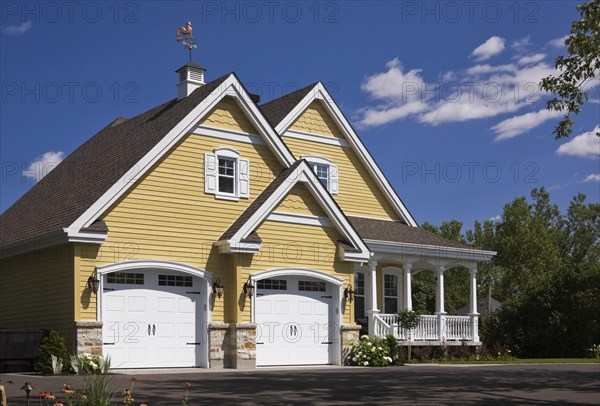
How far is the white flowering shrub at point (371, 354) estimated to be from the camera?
2497 centimetres

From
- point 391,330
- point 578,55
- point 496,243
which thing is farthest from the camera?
point 496,243

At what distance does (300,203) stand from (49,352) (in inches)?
334

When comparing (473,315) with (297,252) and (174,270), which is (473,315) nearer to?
(297,252)

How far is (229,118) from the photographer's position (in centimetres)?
2436

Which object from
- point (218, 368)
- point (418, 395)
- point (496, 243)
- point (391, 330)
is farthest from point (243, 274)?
point (496, 243)

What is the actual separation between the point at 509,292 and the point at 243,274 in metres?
53.4

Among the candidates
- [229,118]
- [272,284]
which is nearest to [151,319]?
[272,284]

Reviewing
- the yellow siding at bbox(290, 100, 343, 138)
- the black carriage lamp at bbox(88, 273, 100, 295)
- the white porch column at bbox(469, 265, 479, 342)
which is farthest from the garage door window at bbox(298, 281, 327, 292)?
the white porch column at bbox(469, 265, 479, 342)

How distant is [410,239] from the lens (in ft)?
98.0

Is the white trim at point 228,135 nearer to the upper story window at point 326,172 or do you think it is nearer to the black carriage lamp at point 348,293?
the black carriage lamp at point 348,293

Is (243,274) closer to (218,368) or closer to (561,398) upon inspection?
(218,368)

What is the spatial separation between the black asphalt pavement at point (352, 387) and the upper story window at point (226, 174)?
5482mm

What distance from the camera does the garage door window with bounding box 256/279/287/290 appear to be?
942 inches

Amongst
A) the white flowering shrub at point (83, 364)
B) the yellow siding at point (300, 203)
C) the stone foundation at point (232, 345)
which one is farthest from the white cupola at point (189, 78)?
the white flowering shrub at point (83, 364)
